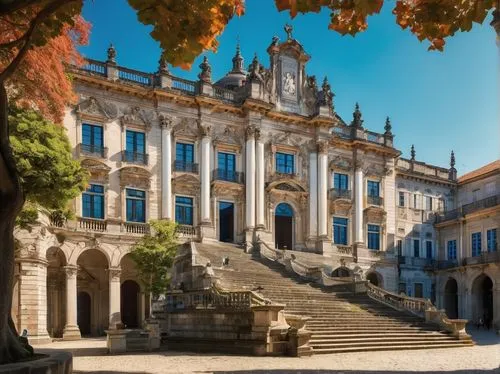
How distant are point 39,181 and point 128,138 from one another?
559 inches

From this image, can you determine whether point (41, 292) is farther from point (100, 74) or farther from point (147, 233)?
point (100, 74)

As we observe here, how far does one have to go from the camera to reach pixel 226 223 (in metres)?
33.2

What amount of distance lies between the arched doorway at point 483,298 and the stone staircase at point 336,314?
56.1ft

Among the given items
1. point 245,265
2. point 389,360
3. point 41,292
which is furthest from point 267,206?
point 389,360

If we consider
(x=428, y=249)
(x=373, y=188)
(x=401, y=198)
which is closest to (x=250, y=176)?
(x=373, y=188)

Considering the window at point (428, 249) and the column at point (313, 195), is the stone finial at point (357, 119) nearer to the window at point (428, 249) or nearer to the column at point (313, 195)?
the column at point (313, 195)

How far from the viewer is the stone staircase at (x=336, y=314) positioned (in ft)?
60.5

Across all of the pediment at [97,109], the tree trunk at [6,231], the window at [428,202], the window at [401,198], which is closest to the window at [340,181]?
the window at [401,198]

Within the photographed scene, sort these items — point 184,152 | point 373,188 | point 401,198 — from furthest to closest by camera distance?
1. point 401,198
2. point 373,188
3. point 184,152

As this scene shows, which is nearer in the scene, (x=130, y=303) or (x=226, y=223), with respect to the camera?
(x=130, y=303)

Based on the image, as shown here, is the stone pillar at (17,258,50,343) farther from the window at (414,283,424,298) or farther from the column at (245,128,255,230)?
the window at (414,283,424,298)

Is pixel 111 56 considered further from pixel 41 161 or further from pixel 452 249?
pixel 452 249

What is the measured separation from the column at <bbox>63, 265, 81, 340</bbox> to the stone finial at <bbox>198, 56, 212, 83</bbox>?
509 inches

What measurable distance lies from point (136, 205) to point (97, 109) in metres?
5.43
